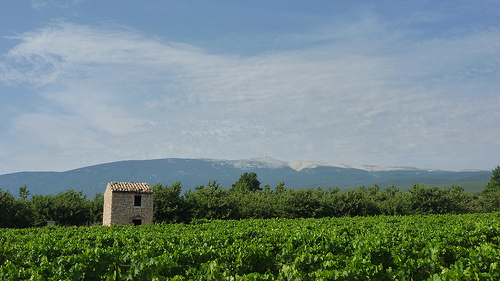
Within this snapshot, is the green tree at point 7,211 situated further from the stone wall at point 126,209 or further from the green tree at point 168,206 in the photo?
the green tree at point 168,206

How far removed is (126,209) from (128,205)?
0.38 metres

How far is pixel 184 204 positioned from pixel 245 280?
32693 mm

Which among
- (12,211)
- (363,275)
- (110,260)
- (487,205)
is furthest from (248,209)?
(487,205)

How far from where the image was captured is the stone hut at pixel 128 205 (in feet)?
109

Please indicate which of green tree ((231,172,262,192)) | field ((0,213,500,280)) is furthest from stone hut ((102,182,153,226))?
green tree ((231,172,262,192))

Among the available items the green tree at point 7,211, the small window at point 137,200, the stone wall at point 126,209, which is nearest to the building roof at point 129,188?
the stone wall at point 126,209

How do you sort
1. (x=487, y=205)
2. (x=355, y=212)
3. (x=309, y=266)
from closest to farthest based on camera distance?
(x=309, y=266)
(x=355, y=212)
(x=487, y=205)

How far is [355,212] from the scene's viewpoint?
4488 cm

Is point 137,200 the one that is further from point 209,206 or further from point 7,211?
point 7,211

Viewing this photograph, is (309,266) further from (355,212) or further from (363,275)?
(355,212)

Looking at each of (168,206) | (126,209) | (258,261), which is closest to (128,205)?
(126,209)

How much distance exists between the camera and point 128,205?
1328 inches

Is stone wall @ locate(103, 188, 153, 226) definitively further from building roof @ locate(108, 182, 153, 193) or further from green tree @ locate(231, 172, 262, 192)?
green tree @ locate(231, 172, 262, 192)

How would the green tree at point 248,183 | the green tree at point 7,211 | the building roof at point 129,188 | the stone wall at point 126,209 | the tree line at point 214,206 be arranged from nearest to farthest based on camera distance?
the stone wall at point 126,209
the building roof at point 129,188
the green tree at point 7,211
the tree line at point 214,206
the green tree at point 248,183
